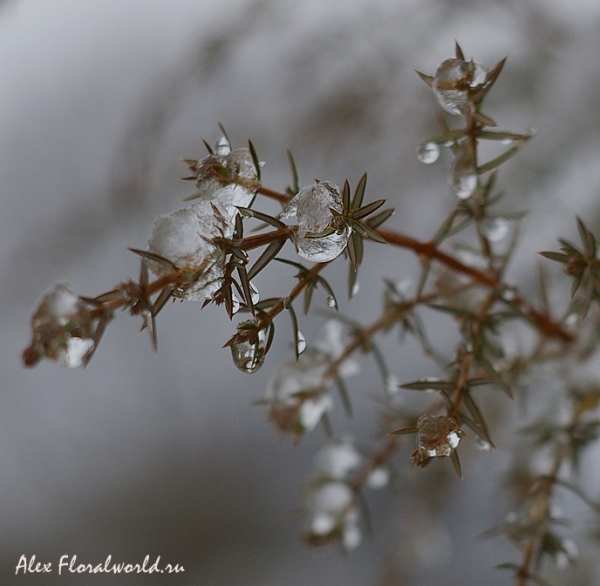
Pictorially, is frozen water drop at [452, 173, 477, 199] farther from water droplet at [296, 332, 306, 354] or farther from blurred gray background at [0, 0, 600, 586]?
blurred gray background at [0, 0, 600, 586]

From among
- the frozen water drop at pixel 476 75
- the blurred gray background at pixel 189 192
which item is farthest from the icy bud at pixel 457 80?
the blurred gray background at pixel 189 192

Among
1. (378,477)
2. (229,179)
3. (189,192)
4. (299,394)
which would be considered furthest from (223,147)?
(189,192)

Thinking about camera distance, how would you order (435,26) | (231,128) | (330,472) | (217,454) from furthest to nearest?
(217,454) < (231,128) < (435,26) < (330,472)

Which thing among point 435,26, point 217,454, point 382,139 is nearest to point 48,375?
point 217,454

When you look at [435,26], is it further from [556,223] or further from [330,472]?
[330,472]

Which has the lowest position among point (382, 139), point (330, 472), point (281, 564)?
point (330, 472)

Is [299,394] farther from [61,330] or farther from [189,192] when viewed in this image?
[189,192]
